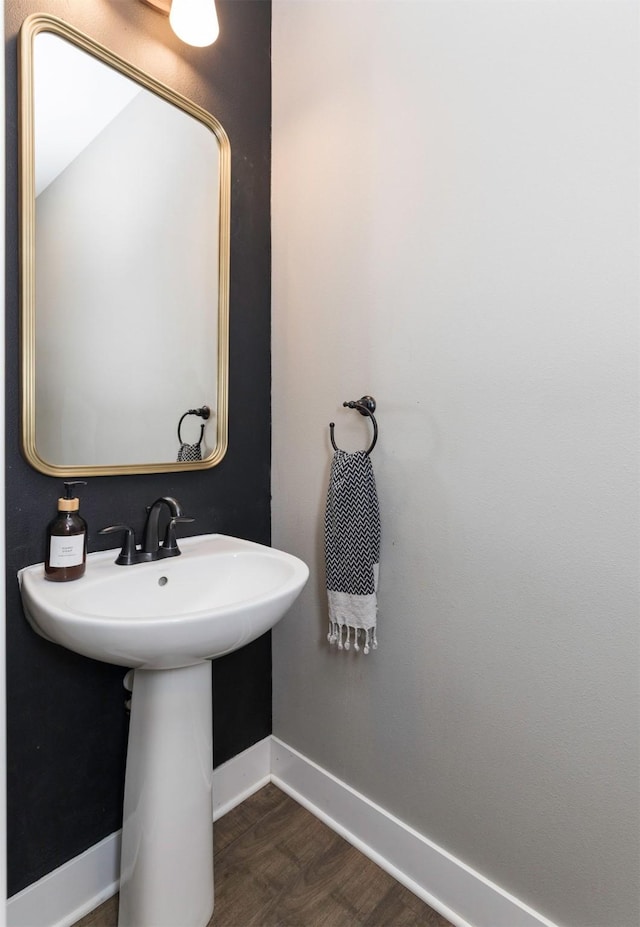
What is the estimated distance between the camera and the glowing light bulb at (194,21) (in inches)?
46.9

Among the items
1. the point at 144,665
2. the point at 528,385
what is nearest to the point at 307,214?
the point at 528,385

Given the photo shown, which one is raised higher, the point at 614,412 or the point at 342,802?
the point at 614,412

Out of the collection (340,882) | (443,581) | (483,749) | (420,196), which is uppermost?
(420,196)

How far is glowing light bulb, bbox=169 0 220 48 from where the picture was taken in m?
1.19

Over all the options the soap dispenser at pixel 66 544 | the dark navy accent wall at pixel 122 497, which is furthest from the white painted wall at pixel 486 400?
the soap dispenser at pixel 66 544

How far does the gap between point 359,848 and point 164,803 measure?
0.61 m

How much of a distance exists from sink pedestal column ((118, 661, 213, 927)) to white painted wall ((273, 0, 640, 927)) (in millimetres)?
464

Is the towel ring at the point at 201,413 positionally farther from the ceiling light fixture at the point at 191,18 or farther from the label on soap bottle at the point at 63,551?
the ceiling light fixture at the point at 191,18

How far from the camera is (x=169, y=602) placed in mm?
1146

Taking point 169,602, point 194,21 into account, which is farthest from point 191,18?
point 169,602

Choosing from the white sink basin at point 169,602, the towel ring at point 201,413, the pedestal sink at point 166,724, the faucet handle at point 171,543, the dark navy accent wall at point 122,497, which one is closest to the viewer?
the white sink basin at point 169,602

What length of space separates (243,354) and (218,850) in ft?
4.52

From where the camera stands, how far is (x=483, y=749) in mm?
1096

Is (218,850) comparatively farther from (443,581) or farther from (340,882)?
(443,581)
